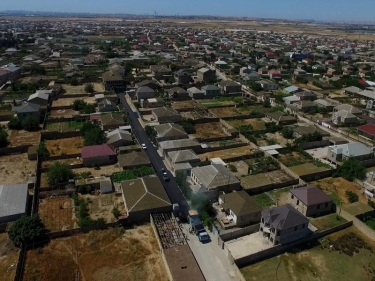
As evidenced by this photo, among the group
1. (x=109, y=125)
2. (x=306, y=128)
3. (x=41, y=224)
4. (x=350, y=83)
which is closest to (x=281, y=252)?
(x=41, y=224)

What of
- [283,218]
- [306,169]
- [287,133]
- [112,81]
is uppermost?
[112,81]

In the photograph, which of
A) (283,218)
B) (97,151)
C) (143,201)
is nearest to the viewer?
(283,218)

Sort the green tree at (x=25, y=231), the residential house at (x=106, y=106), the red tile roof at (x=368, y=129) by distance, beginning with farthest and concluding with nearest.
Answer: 1. the residential house at (x=106, y=106)
2. the red tile roof at (x=368, y=129)
3. the green tree at (x=25, y=231)

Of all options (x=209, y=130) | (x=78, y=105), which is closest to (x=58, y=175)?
(x=209, y=130)

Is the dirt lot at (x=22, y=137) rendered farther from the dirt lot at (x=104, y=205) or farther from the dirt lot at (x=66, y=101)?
the dirt lot at (x=104, y=205)

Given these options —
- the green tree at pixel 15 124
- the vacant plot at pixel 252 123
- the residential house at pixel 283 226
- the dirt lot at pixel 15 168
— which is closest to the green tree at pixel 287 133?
the vacant plot at pixel 252 123

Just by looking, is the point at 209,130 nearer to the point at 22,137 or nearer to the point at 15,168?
the point at 15,168

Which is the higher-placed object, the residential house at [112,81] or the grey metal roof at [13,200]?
the residential house at [112,81]

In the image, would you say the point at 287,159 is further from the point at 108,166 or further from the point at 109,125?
the point at 109,125
